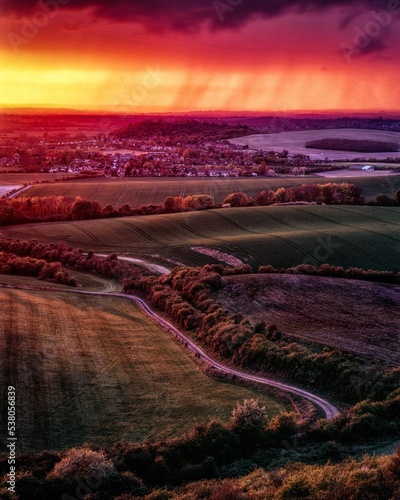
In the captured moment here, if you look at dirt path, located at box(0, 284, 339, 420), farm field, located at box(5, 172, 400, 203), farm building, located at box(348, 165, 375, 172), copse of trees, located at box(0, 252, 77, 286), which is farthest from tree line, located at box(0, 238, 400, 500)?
farm building, located at box(348, 165, 375, 172)

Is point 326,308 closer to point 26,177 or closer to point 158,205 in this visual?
point 158,205

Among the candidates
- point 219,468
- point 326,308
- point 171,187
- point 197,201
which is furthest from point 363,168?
point 219,468

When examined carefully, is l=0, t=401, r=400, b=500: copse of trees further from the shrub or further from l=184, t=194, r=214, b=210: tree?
l=184, t=194, r=214, b=210: tree

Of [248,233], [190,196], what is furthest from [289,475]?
[190,196]

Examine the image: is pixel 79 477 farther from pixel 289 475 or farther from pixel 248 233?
pixel 248 233

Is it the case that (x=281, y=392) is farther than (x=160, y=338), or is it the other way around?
(x=160, y=338)

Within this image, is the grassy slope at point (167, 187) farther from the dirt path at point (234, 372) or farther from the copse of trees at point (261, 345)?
the dirt path at point (234, 372)

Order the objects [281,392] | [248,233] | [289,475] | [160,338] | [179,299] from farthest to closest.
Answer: [248,233] < [179,299] < [160,338] < [281,392] < [289,475]
